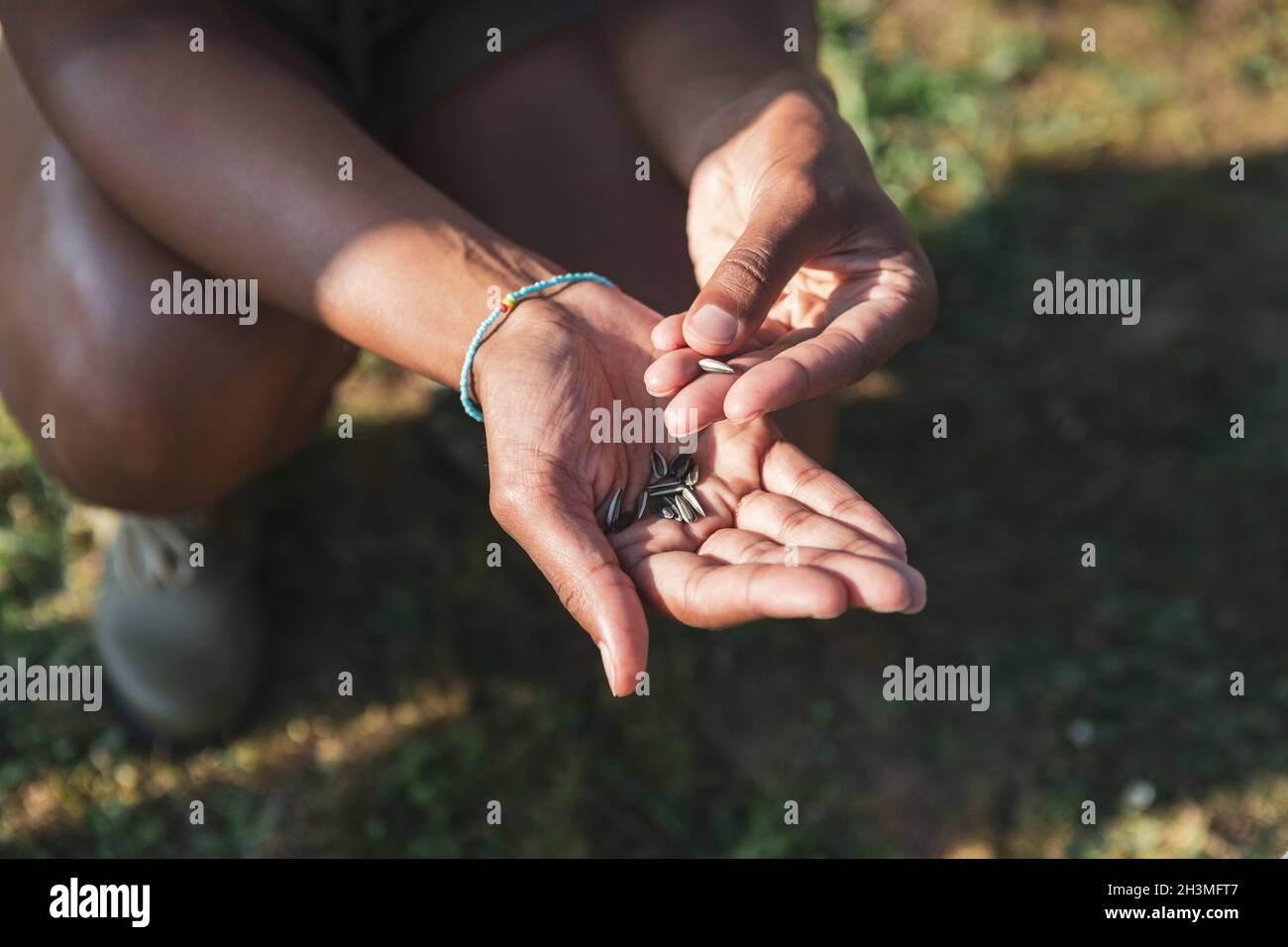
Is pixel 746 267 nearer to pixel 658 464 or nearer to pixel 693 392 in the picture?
pixel 693 392

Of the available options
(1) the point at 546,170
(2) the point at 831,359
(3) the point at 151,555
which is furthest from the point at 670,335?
(3) the point at 151,555

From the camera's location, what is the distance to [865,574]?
173 cm

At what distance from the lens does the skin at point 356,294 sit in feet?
6.33

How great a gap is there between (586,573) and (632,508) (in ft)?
0.91

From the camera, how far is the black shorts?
9.05ft

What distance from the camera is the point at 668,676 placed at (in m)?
3.06

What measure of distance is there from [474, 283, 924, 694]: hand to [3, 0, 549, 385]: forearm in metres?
0.16

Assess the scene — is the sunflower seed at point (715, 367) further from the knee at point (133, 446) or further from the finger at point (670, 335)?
the knee at point (133, 446)

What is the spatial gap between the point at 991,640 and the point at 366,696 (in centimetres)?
170

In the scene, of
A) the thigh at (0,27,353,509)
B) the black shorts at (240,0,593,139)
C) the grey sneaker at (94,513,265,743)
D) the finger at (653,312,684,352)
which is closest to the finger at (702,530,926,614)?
the finger at (653,312,684,352)

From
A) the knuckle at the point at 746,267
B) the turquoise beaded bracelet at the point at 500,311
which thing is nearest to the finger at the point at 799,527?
the knuckle at the point at 746,267

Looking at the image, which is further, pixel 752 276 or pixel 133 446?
pixel 133 446

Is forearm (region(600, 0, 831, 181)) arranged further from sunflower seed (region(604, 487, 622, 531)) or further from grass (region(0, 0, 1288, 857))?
grass (region(0, 0, 1288, 857))

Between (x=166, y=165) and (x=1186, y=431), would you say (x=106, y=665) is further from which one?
(x=1186, y=431)
